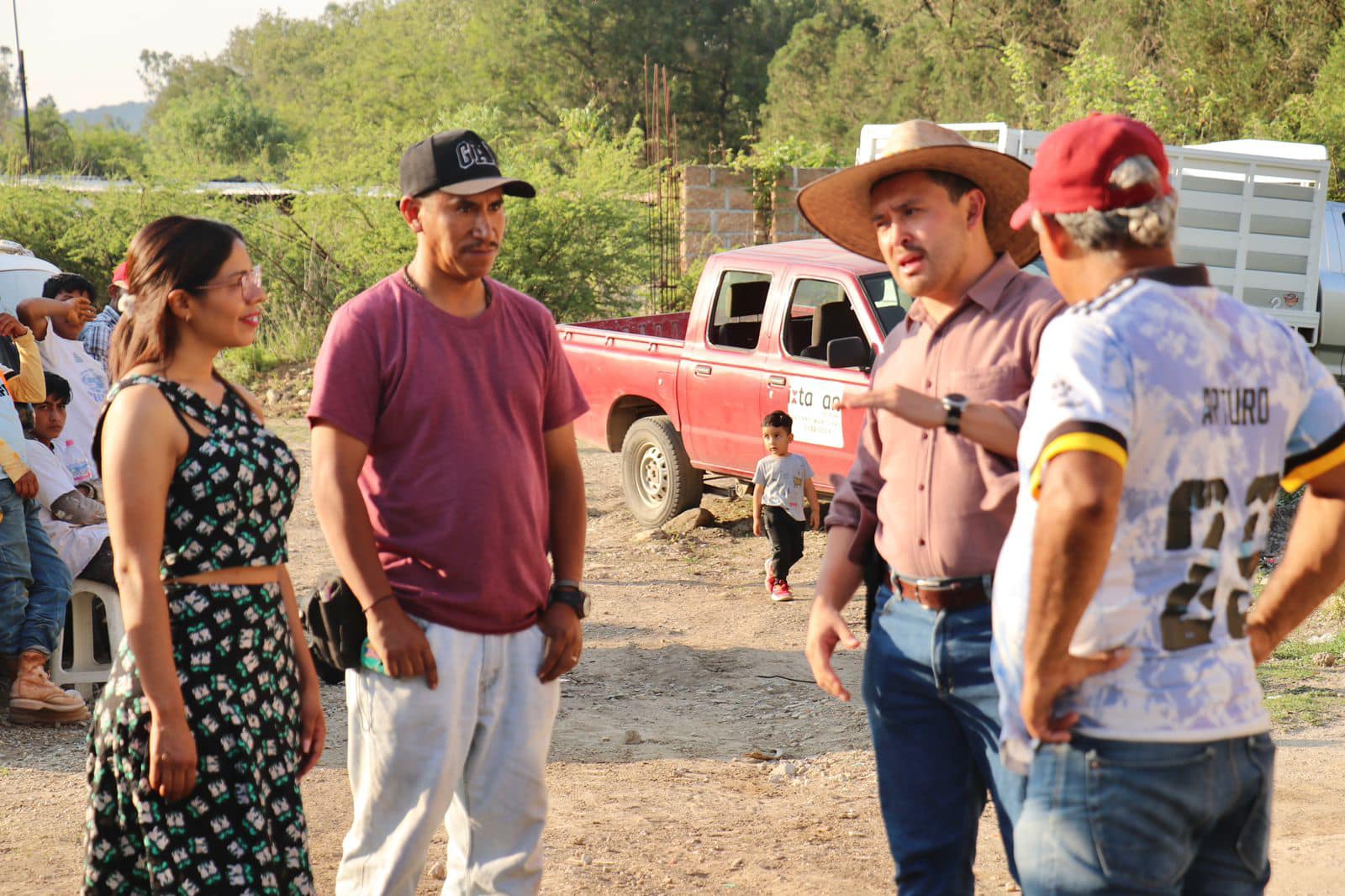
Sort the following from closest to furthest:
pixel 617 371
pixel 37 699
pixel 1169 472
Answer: pixel 1169 472 < pixel 37 699 < pixel 617 371

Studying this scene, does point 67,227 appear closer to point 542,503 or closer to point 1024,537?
point 542,503

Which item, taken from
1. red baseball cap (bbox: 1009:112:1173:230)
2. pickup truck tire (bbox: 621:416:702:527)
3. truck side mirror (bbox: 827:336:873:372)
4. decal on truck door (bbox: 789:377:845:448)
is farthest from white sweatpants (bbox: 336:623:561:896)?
pickup truck tire (bbox: 621:416:702:527)

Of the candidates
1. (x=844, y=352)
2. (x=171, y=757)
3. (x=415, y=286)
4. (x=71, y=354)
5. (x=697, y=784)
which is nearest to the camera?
(x=171, y=757)

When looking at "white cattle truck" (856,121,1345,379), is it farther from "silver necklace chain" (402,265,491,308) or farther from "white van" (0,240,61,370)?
"silver necklace chain" (402,265,491,308)

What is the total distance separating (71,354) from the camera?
721 cm

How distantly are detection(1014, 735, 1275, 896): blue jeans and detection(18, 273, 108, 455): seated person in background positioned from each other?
595 cm

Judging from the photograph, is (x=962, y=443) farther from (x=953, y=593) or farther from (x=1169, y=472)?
(x=1169, y=472)

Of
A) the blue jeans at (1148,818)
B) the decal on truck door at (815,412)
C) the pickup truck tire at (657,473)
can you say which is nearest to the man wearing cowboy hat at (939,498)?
the blue jeans at (1148,818)

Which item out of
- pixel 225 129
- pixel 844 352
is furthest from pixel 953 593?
pixel 225 129

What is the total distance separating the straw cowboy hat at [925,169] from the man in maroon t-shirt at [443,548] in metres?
0.81

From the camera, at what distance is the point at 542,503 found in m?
3.29

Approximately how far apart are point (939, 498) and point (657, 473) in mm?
7384

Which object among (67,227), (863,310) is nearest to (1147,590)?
(863,310)

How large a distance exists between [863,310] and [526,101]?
4067cm
